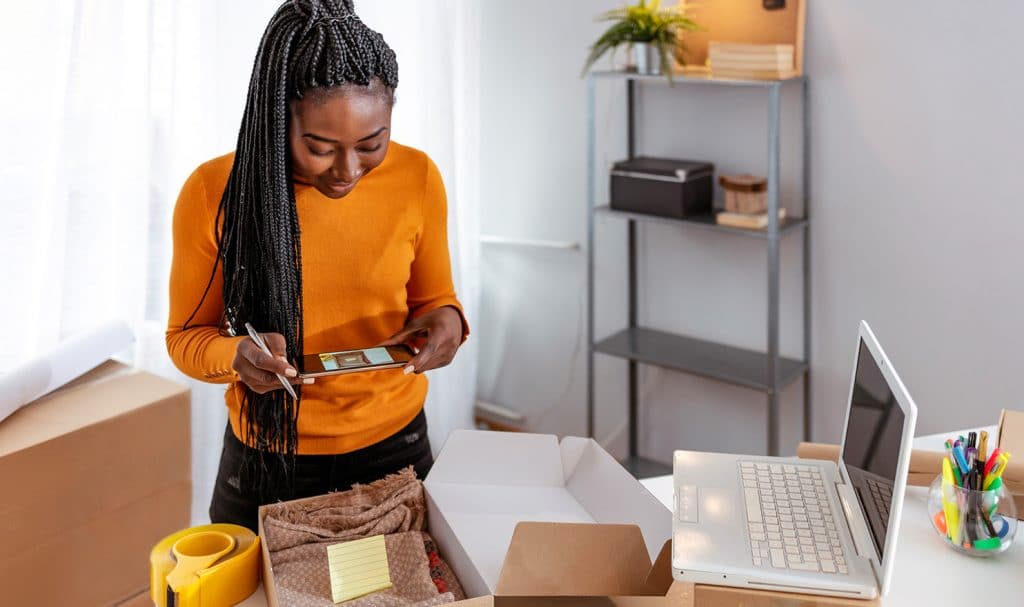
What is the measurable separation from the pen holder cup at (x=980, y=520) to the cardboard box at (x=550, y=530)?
16.7 inches

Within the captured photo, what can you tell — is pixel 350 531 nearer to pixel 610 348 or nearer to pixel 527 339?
pixel 610 348

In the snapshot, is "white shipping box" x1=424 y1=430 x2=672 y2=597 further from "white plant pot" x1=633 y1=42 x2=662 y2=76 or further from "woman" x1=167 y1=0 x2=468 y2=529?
"white plant pot" x1=633 y1=42 x2=662 y2=76

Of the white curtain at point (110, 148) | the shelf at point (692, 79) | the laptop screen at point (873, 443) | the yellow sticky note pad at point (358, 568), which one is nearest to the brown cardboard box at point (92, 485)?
the white curtain at point (110, 148)

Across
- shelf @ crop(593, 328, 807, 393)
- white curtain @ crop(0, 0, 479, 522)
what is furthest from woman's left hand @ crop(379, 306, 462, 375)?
shelf @ crop(593, 328, 807, 393)

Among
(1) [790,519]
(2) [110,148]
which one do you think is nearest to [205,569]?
(1) [790,519]

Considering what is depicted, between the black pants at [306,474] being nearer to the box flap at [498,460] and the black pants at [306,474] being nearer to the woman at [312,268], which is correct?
the woman at [312,268]

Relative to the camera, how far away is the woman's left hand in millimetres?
1516

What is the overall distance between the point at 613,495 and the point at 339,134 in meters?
0.59

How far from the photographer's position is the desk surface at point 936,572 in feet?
4.41

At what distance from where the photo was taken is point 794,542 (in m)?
1.20

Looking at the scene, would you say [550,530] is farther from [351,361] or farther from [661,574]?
[351,361]

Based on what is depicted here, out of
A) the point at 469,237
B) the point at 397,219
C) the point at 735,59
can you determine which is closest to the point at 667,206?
the point at 735,59

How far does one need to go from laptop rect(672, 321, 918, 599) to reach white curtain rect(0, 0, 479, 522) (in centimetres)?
156

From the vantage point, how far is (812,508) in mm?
1302
